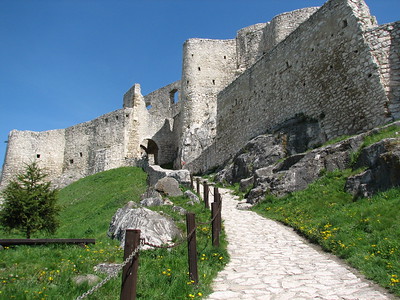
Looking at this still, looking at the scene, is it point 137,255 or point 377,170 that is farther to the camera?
point 377,170

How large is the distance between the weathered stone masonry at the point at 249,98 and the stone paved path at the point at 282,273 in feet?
23.4

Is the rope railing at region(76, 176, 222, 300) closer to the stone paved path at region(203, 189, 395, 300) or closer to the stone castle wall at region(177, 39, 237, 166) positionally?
the stone paved path at region(203, 189, 395, 300)

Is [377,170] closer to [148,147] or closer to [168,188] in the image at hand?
[168,188]

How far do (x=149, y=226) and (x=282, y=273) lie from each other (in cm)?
349

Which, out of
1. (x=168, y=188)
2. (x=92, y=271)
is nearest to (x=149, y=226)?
(x=92, y=271)

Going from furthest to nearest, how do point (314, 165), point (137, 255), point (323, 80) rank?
point (323, 80)
point (314, 165)
point (137, 255)

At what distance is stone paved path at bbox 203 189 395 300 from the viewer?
16.0ft

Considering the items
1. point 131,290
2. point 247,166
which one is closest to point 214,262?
point 131,290

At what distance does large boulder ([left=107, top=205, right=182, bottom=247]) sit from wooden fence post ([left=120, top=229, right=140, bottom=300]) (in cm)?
375

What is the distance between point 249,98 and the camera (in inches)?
A: 884

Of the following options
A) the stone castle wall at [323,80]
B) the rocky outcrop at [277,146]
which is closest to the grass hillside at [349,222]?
the stone castle wall at [323,80]

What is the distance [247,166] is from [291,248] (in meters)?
10.7

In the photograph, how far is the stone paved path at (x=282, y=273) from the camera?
488 centimetres

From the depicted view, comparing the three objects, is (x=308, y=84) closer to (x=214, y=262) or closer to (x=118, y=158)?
(x=214, y=262)
